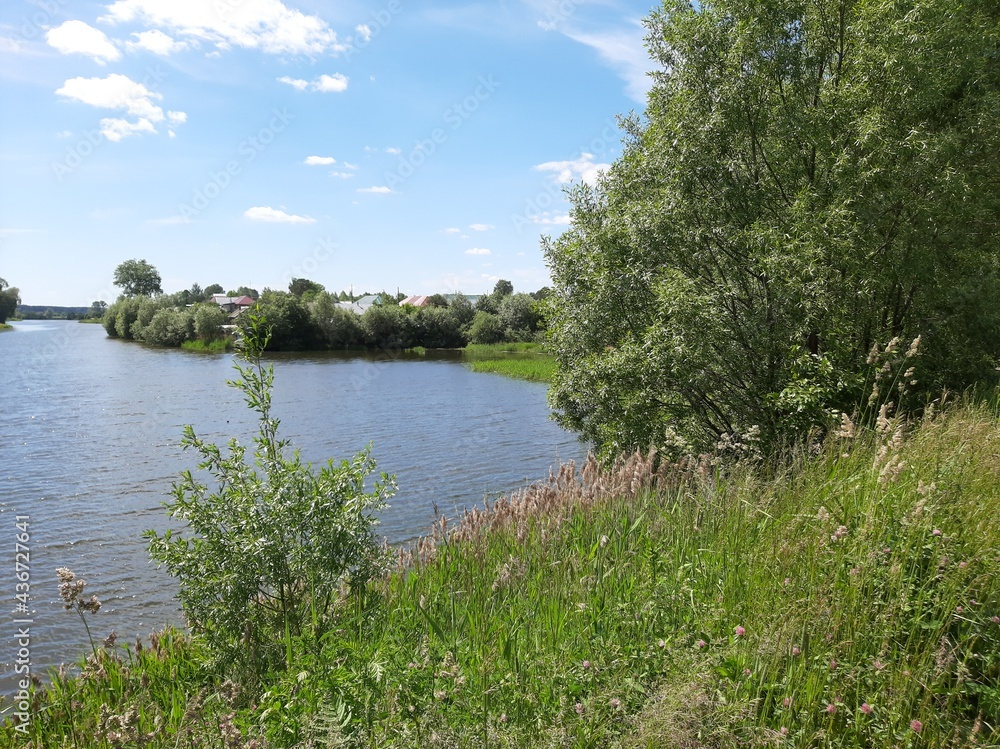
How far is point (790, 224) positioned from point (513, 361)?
4442 cm

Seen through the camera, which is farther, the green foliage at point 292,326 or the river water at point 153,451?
the green foliage at point 292,326

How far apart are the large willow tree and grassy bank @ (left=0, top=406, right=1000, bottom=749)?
Result: 6.10 meters

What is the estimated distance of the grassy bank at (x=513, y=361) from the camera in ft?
160

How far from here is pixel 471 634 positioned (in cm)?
543

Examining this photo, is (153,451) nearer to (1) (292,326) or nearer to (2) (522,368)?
(2) (522,368)

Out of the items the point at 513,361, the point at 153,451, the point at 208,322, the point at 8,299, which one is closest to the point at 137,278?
the point at 8,299

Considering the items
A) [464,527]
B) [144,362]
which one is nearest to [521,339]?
[144,362]

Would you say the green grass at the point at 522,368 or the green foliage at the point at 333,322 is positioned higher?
the green foliage at the point at 333,322

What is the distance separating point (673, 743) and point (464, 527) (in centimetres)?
503

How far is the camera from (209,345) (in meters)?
76.0

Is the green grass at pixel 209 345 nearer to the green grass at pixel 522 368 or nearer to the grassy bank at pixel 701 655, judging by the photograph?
the green grass at pixel 522 368

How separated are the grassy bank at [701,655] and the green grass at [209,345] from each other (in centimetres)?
7356

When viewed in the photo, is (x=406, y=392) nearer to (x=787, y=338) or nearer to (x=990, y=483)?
(x=787, y=338)

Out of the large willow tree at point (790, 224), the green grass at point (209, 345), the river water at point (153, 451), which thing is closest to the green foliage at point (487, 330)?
the green grass at point (209, 345)
